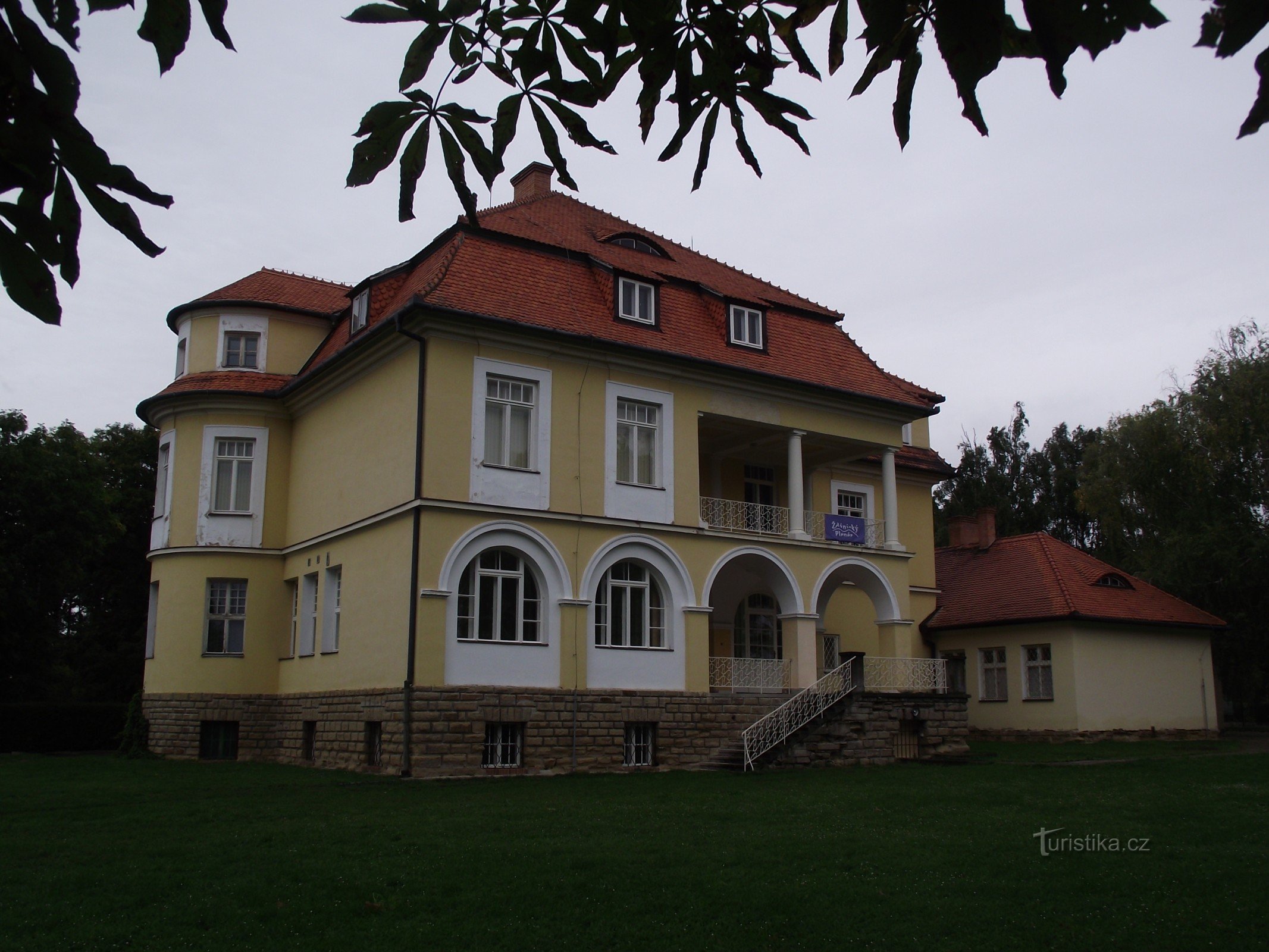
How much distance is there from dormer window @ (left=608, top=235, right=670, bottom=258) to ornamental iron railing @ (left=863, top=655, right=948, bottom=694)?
33.4ft

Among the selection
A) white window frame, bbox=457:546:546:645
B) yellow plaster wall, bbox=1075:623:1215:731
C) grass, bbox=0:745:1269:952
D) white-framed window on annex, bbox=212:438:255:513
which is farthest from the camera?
yellow plaster wall, bbox=1075:623:1215:731

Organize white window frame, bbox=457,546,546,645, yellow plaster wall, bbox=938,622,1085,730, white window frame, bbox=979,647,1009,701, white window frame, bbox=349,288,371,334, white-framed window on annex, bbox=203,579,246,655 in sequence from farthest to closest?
white window frame, bbox=979,647,1009,701
yellow plaster wall, bbox=938,622,1085,730
white-framed window on annex, bbox=203,579,246,655
white window frame, bbox=349,288,371,334
white window frame, bbox=457,546,546,645

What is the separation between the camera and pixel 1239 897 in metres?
8.88

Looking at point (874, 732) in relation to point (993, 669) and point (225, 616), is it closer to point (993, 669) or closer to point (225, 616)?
point (993, 669)

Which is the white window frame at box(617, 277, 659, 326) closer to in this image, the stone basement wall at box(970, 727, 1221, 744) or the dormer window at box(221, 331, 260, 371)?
the dormer window at box(221, 331, 260, 371)

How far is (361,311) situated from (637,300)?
584 centimetres

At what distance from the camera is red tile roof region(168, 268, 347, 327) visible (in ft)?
88.8

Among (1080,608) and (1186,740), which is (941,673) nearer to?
(1080,608)

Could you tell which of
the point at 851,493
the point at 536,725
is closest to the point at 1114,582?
the point at 851,493

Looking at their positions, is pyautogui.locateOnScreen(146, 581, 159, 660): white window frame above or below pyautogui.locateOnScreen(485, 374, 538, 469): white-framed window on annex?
below

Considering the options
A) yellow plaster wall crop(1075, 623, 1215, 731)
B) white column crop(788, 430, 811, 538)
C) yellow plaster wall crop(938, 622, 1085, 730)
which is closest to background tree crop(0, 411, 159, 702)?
white column crop(788, 430, 811, 538)

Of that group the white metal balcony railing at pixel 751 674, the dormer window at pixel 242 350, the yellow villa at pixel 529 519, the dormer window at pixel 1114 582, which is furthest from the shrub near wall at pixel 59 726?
the dormer window at pixel 1114 582

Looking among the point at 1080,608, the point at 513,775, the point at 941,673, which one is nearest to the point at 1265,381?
the point at 1080,608

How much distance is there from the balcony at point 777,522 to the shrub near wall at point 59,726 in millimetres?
15932
